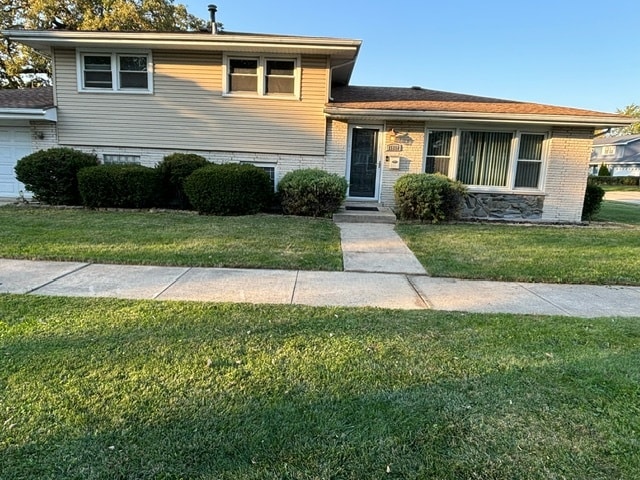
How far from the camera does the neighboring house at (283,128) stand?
10.5 metres

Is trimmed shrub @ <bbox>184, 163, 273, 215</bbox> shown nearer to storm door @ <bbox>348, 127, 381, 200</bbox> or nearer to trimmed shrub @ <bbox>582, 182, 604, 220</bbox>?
storm door @ <bbox>348, 127, 381, 200</bbox>

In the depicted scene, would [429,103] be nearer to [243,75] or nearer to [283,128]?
[283,128]

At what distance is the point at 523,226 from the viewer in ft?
31.8

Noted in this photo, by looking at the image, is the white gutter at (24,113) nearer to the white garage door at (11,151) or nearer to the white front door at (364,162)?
the white garage door at (11,151)

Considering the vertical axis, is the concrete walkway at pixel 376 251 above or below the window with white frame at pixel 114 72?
below

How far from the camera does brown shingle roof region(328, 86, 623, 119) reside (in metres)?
10.1

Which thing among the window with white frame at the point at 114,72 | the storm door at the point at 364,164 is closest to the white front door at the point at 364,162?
the storm door at the point at 364,164

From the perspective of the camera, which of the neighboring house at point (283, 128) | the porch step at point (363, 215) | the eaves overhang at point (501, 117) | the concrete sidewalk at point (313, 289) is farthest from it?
the neighboring house at point (283, 128)

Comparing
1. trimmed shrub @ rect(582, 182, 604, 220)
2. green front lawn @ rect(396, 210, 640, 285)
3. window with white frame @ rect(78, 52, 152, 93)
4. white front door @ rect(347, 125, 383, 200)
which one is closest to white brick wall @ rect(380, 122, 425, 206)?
white front door @ rect(347, 125, 383, 200)

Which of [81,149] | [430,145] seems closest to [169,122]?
[81,149]

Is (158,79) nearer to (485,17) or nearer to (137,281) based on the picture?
(137,281)

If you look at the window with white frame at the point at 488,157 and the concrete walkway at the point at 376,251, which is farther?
the window with white frame at the point at 488,157

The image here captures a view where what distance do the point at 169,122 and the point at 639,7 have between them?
17084 millimetres

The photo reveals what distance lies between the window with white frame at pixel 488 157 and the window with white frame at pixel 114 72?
26.3ft
